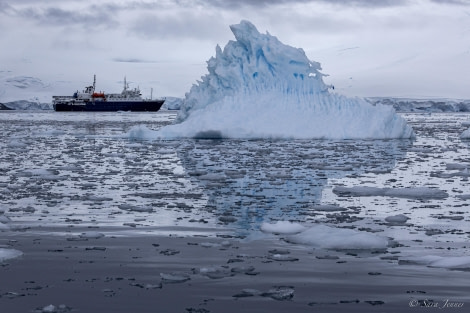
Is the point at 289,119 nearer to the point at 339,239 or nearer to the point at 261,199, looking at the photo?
the point at 261,199

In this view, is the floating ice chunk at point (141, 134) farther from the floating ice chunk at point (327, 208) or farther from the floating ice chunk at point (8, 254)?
the floating ice chunk at point (8, 254)

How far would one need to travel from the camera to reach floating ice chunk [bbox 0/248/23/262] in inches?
232

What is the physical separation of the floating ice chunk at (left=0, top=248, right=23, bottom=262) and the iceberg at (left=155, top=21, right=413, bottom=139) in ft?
64.9

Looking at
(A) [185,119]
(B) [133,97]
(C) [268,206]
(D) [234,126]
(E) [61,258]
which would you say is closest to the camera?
(E) [61,258]

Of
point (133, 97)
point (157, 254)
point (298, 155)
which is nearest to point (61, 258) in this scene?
point (157, 254)

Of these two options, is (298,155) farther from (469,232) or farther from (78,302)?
(78,302)

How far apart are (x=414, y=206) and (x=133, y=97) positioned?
305 feet

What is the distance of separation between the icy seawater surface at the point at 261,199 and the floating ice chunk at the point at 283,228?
0.05 ft

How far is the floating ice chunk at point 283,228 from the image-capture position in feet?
23.6

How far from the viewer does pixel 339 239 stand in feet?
21.5

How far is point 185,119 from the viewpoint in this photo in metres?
29.2

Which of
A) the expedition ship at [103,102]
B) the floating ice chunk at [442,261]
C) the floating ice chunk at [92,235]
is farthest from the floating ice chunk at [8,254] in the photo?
the expedition ship at [103,102]

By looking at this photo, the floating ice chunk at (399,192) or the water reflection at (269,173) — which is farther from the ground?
A: the floating ice chunk at (399,192)

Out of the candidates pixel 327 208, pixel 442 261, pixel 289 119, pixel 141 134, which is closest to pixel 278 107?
pixel 289 119
